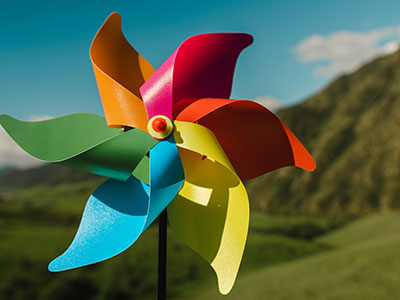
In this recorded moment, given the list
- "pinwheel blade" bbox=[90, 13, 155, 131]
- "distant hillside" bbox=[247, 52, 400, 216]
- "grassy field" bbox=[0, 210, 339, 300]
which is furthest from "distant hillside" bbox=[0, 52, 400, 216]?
"pinwheel blade" bbox=[90, 13, 155, 131]

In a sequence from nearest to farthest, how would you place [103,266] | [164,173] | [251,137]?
1. [164,173]
2. [251,137]
3. [103,266]

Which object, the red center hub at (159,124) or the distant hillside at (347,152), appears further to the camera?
the distant hillside at (347,152)

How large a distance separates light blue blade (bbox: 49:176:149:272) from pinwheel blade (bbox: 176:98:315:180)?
1.76 feet

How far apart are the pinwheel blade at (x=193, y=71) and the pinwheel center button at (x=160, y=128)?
40mm

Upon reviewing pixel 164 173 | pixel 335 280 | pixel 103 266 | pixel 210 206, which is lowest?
pixel 103 266

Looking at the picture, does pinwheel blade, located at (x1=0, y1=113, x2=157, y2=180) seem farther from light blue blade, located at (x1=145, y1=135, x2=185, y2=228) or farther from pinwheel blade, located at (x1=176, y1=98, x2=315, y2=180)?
pinwheel blade, located at (x1=176, y1=98, x2=315, y2=180)

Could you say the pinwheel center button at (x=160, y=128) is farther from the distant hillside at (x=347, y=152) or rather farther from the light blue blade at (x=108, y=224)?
the distant hillside at (x=347, y=152)

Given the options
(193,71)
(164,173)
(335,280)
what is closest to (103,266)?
(335,280)

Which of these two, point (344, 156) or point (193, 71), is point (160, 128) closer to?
point (193, 71)

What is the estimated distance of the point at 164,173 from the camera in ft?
6.70

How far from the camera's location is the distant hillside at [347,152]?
26.4 meters

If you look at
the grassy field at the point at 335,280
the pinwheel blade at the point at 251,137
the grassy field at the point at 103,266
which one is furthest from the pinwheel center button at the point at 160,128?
the grassy field at the point at 103,266

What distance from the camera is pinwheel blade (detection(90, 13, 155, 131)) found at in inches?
85.8

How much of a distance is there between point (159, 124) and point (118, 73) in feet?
1.78
